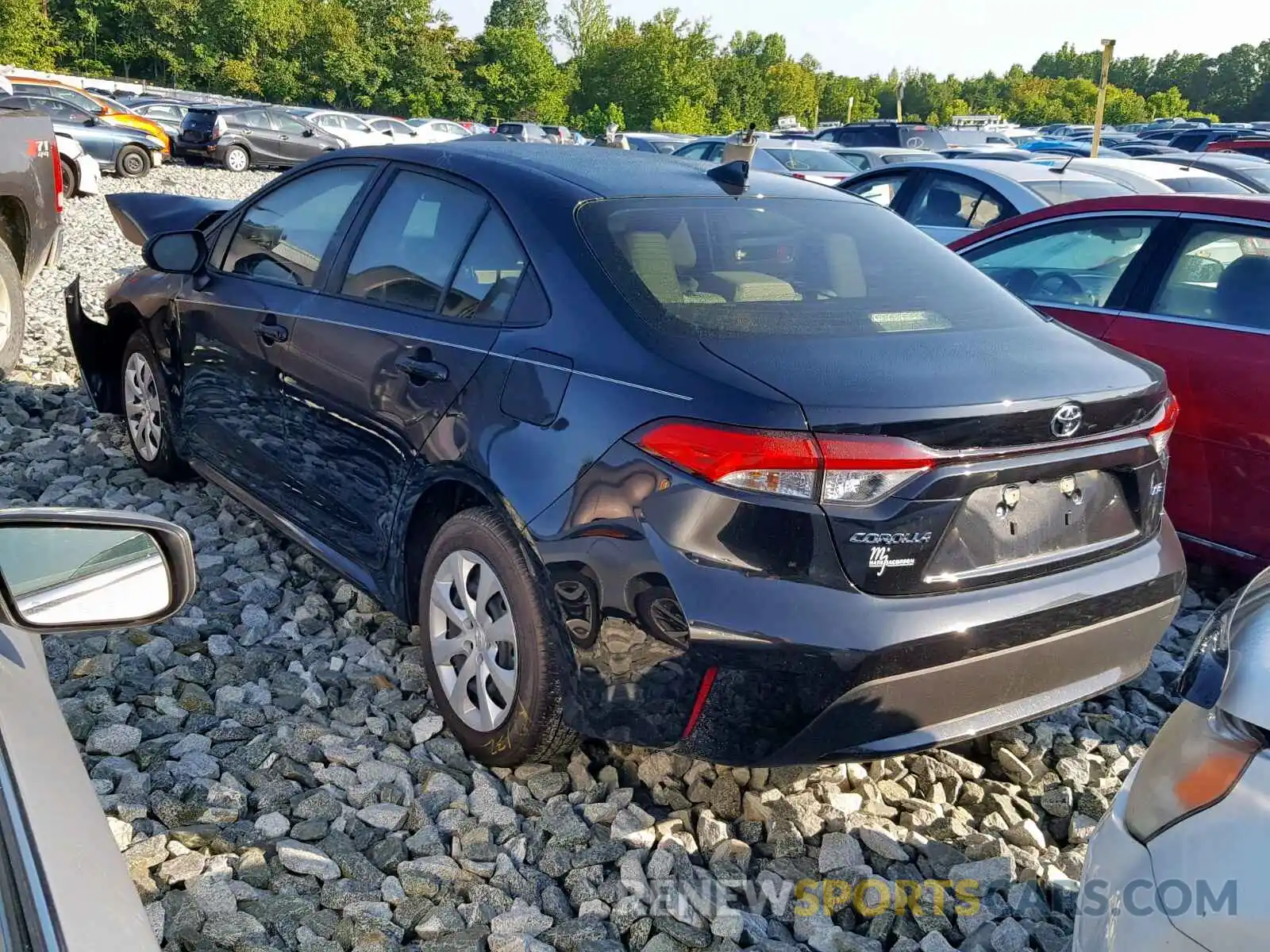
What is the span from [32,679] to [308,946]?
1.18 m

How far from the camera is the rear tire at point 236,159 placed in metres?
23.7

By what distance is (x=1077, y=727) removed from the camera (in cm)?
350

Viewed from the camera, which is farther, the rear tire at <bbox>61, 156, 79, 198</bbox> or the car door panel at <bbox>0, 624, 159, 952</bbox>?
the rear tire at <bbox>61, 156, 79, 198</bbox>

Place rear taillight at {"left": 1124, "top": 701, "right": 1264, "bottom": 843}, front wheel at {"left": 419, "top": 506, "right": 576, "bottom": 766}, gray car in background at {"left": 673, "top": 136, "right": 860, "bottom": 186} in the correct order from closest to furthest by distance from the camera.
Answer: rear taillight at {"left": 1124, "top": 701, "right": 1264, "bottom": 843}
front wheel at {"left": 419, "top": 506, "right": 576, "bottom": 766}
gray car in background at {"left": 673, "top": 136, "right": 860, "bottom": 186}

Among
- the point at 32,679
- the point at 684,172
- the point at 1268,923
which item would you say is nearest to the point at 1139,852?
the point at 1268,923

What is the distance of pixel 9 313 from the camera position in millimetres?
6309

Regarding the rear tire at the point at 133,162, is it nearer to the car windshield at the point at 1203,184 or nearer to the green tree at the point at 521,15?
the car windshield at the point at 1203,184

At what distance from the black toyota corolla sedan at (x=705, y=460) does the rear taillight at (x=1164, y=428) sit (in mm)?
13

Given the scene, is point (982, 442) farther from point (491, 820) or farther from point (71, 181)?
point (71, 181)

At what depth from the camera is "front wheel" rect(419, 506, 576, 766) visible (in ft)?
9.07

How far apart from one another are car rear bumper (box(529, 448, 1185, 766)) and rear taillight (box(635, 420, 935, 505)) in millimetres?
48

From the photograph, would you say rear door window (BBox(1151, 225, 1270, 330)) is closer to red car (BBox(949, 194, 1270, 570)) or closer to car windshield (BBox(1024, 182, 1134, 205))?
red car (BBox(949, 194, 1270, 570))

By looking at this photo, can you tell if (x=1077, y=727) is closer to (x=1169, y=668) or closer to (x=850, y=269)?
(x=1169, y=668)

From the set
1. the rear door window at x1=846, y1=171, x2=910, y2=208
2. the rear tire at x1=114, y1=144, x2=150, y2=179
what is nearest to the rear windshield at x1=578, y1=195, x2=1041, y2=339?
the rear door window at x1=846, y1=171, x2=910, y2=208
